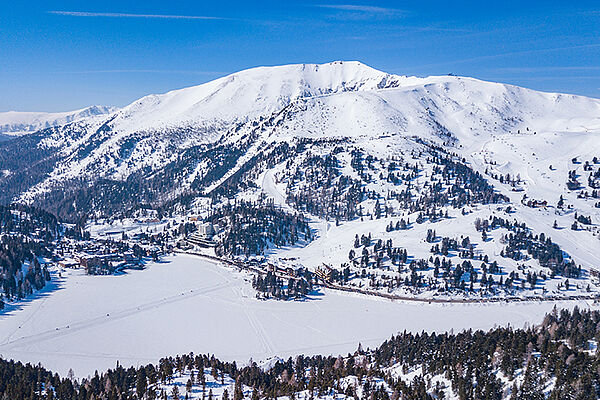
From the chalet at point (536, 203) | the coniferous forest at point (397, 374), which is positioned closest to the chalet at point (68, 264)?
the coniferous forest at point (397, 374)

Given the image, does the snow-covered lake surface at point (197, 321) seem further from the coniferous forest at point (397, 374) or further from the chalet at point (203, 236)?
the chalet at point (203, 236)

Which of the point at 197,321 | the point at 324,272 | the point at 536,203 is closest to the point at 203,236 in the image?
the point at 324,272

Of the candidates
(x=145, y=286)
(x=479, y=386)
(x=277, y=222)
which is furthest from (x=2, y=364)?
(x=277, y=222)

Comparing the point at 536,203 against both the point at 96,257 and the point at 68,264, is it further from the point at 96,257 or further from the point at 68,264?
the point at 68,264

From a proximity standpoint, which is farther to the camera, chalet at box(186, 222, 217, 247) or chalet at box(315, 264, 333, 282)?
chalet at box(186, 222, 217, 247)

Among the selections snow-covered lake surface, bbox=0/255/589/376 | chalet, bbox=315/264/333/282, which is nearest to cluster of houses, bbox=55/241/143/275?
snow-covered lake surface, bbox=0/255/589/376

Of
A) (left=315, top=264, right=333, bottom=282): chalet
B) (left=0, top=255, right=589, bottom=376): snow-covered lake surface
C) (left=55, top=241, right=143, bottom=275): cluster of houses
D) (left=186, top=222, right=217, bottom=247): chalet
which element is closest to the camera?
(left=0, top=255, right=589, bottom=376): snow-covered lake surface

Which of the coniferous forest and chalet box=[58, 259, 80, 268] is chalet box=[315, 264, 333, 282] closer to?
the coniferous forest

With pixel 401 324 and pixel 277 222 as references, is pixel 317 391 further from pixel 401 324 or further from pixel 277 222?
pixel 277 222
